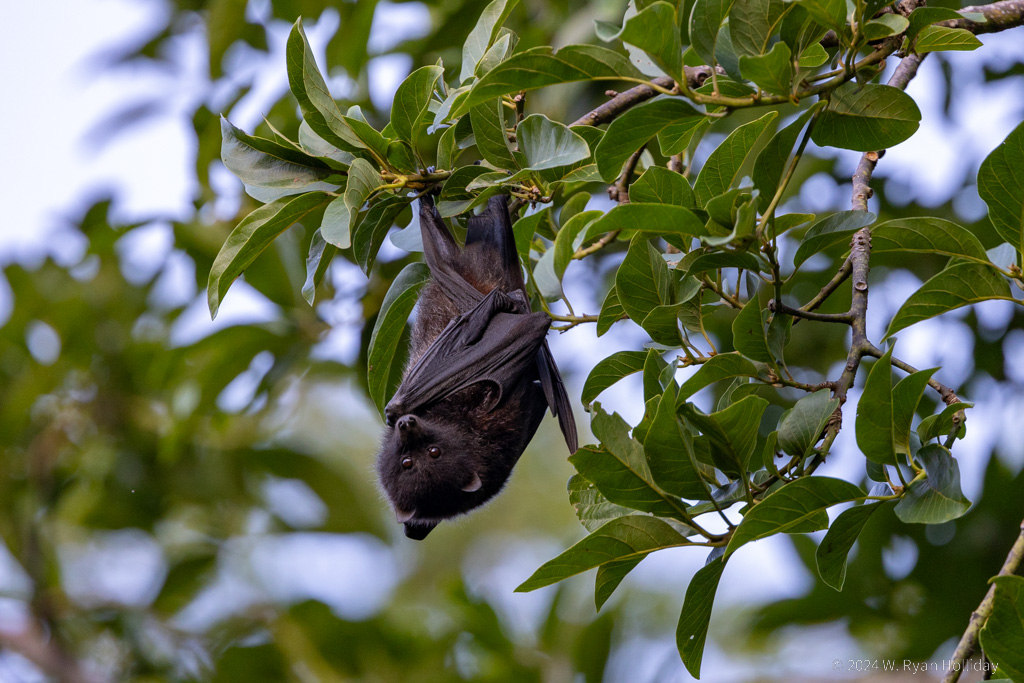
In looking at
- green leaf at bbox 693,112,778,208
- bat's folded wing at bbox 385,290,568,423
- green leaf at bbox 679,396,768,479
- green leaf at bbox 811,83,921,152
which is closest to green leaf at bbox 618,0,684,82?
green leaf at bbox 693,112,778,208

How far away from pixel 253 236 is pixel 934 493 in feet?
6.15

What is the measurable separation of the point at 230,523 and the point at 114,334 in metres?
2.04

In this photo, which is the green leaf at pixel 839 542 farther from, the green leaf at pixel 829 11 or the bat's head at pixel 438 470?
the bat's head at pixel 438 470

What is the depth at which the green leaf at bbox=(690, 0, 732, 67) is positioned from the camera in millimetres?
1961

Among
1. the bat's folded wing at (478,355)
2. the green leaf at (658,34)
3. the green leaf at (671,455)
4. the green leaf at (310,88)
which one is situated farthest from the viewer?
the bat's folded wing at (478,355)

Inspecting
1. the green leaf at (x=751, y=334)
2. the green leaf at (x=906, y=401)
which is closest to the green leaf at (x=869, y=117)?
the green leaf at (x=751, y=334)

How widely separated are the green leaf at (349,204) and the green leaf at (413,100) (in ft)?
0.61

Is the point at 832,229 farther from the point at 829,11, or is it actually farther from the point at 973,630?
the point at 973,630

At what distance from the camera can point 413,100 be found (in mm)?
2514

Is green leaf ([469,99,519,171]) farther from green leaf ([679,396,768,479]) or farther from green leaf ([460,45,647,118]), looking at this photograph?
green leaf ([679,396,768,479])

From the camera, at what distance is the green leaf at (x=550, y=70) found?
1.96 metres

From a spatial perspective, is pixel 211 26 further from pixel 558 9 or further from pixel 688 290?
pixel 688 290

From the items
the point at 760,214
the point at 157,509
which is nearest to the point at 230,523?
the point at 157,509

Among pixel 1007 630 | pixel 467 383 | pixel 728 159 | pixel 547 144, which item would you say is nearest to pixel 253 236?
pixel 547 144
